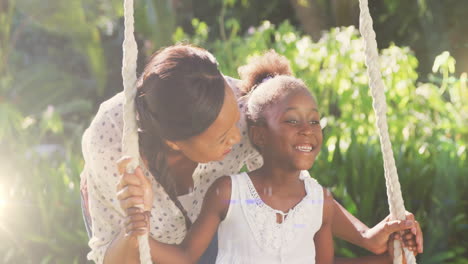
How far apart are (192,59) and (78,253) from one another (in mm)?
1795

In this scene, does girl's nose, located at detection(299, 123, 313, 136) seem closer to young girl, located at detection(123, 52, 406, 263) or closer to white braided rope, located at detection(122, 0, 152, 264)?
young girl, located at detection(123, 52, 406, 263)

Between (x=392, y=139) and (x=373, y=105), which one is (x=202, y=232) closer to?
(x=373, y=105)

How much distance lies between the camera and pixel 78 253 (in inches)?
126

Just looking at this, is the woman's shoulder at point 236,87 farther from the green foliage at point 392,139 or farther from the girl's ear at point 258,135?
the green foliage at point 392,139

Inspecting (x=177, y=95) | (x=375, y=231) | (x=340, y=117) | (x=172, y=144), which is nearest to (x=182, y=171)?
(x=172, y=144)

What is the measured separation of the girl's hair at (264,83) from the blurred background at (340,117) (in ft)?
0.70

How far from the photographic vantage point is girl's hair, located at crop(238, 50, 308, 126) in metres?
1.81

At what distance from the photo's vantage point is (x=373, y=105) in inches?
65.7

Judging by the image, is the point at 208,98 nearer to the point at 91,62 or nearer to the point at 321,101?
the point at 321,101

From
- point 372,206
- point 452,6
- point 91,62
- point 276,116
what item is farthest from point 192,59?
point 91,62

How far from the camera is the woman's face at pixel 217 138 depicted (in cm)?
165

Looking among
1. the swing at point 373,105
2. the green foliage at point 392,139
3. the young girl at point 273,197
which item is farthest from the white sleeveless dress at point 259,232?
the green foliage at point 392,139

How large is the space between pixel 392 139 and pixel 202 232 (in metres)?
2.12

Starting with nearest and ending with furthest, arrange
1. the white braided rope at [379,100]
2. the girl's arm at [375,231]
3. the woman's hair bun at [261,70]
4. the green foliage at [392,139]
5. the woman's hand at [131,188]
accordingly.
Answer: the woman's hand at [131,188], the white braided rope at [379,100], the girl's arm at [375,231], the woman's hair bun at [261,70], the green foliage at [392,139]
